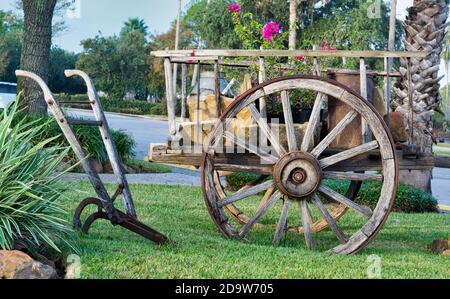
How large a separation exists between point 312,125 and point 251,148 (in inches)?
23.4

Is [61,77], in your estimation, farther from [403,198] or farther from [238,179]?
[403,198]

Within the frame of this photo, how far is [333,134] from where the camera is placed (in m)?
6.61

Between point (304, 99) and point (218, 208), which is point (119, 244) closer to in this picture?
point (218, 208)

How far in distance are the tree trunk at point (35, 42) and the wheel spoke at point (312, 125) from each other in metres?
9.22

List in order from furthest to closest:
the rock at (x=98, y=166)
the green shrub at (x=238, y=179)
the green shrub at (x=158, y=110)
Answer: the green shrub at (x=158, y=110)
the rock at (x=98, y=166)
the green shrub at (x=238, y=179)

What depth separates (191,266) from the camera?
18.0 ft

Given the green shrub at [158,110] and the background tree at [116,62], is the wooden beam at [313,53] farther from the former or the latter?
the background tree at [116,62]

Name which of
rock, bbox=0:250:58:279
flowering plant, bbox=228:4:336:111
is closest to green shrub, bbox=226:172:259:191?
flowering plant, bbox=228:4:336:111

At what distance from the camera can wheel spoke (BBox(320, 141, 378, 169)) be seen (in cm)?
655

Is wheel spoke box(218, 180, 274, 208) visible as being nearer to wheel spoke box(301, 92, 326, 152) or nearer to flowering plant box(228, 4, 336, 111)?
wheel spoke box(301, 92, 326, 152)

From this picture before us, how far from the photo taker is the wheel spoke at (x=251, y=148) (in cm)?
667

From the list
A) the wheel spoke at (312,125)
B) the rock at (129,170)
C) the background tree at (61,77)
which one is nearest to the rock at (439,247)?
the wheel spoke at (312,125)

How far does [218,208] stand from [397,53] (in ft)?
7.01

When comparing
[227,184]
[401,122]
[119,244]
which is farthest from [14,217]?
[227,184]
